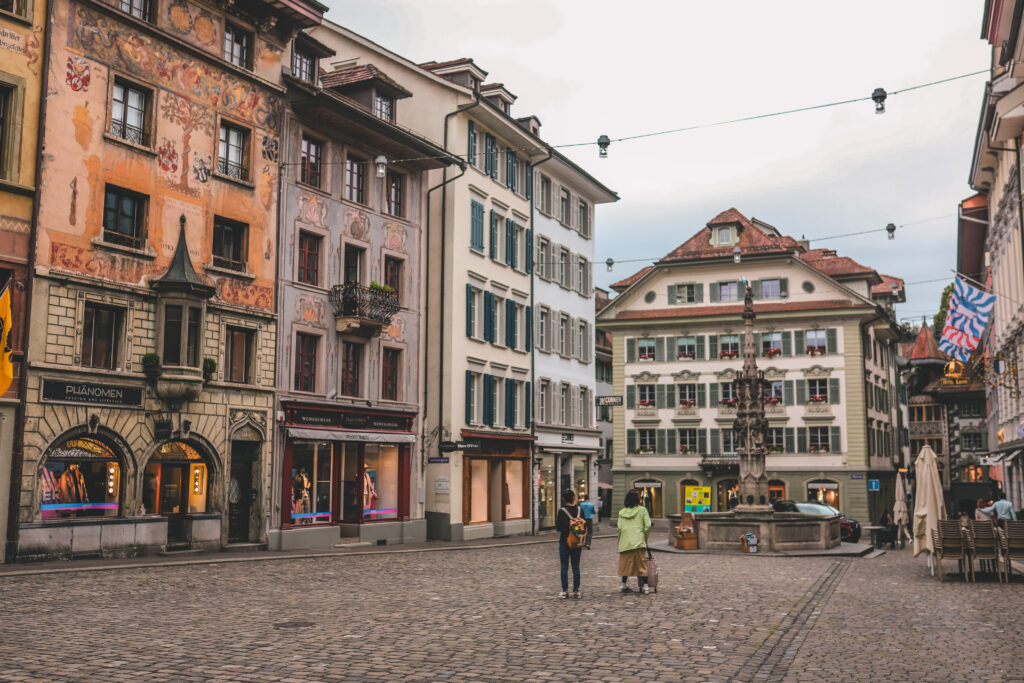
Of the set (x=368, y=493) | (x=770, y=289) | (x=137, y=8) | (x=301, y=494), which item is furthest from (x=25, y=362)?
(x=770, y=289)

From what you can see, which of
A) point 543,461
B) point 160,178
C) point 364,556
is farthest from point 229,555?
point 543,461

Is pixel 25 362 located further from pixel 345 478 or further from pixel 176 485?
pixel 345 478

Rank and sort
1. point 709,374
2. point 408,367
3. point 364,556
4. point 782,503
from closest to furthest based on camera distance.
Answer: point 364,556
point 408,367
point 782,503
point 709,374

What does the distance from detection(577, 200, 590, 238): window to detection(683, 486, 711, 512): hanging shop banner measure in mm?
18930

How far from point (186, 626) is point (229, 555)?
12571mm

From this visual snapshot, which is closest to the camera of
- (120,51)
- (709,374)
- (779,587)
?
(779,587)

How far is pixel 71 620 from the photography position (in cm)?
1228

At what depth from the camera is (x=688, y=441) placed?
6044 centimetres

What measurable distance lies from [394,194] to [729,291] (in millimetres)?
32444

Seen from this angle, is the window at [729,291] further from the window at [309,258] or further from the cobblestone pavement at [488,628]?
the cobblestone pavement at [488,628]

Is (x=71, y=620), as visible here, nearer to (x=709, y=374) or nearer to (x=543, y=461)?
(x=543, y=461)

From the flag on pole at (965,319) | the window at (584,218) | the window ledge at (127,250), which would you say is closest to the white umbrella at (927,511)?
the flag on pole at (965,319)

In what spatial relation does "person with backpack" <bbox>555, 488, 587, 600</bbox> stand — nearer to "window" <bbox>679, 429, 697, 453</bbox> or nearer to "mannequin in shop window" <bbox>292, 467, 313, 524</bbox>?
"mannequin in shop window" <bbox>292, 467, 313, 524</bbox>

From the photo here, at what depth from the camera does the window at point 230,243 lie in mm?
26484
